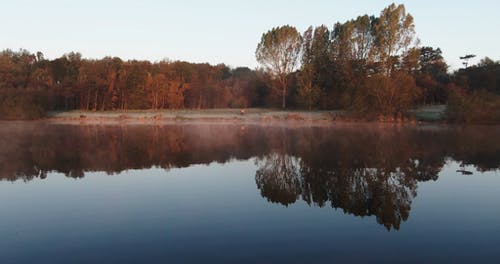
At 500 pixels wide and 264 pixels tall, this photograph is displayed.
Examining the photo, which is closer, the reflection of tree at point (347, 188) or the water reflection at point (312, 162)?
the reflection of tree at point (347, 188)

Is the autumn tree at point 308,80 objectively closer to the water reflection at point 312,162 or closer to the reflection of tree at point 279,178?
the water reflection at point 312,162

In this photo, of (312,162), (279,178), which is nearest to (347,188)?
(279,178)

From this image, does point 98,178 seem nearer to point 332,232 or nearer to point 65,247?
Answer: point 65,247

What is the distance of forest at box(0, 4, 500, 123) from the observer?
4722 centimetres

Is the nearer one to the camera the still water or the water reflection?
the still water

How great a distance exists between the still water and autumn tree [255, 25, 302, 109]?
51375 millimetres

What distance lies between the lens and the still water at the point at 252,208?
679cm

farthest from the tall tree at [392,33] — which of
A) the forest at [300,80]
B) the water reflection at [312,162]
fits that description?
the water reflection at [312,162]

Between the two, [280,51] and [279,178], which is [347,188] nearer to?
[279,178]

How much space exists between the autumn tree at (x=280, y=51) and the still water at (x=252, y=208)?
5137 cm

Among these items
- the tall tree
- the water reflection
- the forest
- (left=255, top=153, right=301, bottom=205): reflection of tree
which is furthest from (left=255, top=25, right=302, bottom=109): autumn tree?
(left=255, top=153, right=301, bottom=205): reflection of tree

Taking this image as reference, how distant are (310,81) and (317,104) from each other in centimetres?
387

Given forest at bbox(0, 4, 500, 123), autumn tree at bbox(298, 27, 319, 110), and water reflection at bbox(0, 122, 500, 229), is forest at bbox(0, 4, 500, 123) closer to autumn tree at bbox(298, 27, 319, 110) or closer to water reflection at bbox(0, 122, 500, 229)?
autumn tree at bbox(298, 27, 319, 110)

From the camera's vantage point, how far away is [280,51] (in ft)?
222
